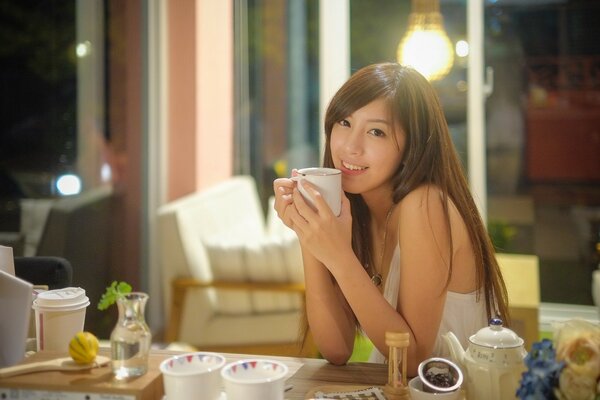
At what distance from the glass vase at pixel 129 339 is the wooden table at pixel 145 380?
2 centimetres

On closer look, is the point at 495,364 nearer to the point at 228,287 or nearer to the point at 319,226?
the point at 319,226

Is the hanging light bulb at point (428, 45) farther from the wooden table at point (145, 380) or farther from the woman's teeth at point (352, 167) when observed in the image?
the wooden table at point (145, 380)

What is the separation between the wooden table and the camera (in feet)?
4.27

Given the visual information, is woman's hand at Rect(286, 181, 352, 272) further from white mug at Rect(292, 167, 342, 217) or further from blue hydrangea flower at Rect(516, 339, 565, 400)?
blue hydrangea flower at Rect(516, 339, 565, 400)

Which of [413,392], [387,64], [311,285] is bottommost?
[413,392]

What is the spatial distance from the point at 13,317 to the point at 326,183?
2.07 feet

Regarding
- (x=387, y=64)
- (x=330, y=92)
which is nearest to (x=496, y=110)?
(x=330, y=92)

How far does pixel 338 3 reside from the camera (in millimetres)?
5430

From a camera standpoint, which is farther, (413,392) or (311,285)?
(311,285)

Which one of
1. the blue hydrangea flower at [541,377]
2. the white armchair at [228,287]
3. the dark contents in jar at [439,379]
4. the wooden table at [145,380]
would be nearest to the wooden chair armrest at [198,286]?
the white armchair at [228,287]

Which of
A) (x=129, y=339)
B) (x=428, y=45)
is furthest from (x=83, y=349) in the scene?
(x=428, y=45)

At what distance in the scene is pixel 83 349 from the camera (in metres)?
1.40

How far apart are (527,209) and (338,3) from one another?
6.49ft

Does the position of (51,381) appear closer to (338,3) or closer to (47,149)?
(47,149)
